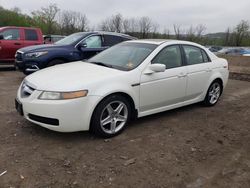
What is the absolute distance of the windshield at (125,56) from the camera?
4.68 meters

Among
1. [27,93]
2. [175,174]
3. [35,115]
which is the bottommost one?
[175,174]

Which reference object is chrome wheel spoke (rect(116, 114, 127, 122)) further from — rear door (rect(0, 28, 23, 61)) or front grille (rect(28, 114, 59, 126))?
rear door (rect(0, 28, 23, 61))

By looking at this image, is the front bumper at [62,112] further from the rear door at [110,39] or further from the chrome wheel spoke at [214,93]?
the rear door at [110,39]

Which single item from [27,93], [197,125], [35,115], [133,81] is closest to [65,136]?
[35,115]

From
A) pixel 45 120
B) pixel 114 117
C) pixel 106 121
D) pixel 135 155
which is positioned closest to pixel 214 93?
pixel 114 117

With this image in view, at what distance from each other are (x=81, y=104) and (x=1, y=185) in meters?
1.39

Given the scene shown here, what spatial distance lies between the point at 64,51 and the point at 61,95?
473cm

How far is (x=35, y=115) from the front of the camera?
3.91 m

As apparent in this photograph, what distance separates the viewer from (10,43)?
1062cm

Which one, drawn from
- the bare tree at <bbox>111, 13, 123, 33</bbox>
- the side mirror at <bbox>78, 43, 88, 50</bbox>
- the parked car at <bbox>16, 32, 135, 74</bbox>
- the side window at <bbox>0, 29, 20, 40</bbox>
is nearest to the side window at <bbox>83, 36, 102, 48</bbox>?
the parked car at <bbox>16, 32, 135, 74</bbox>

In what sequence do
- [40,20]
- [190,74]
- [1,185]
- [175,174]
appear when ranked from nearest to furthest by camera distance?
[1,185] < [175,174] < [190,74] < [40,20]

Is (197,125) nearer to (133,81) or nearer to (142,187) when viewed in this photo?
(133,81)

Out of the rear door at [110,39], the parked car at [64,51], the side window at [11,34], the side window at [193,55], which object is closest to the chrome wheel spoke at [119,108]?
the side window at [193,55]

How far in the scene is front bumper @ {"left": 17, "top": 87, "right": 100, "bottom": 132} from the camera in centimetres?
374
